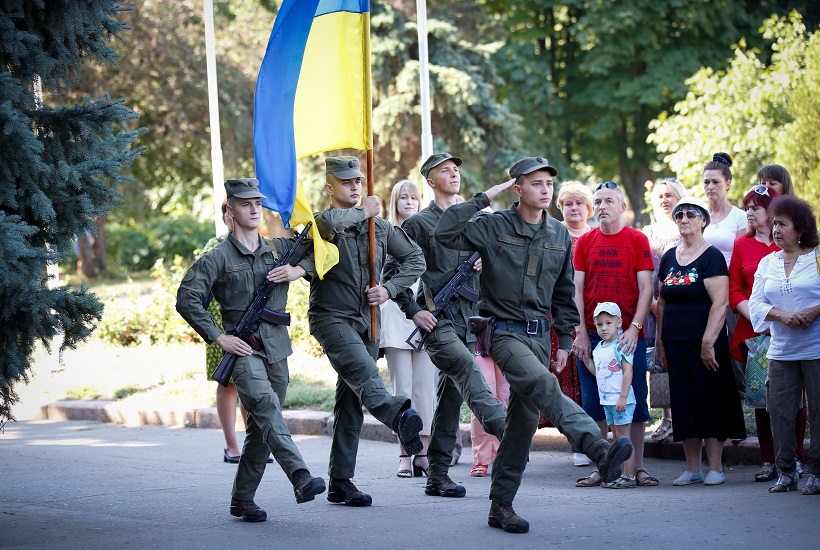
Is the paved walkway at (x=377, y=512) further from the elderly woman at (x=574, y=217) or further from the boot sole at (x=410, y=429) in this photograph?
the elderly woman at (x=574, y=217)

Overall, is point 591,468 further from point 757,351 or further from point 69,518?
point 69,518

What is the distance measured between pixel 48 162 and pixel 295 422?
5732 mm

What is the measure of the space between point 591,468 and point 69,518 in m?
4.17

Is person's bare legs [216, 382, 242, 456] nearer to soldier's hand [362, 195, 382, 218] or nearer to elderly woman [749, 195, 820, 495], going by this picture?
soldier's hand [362, 195, 382, 218]

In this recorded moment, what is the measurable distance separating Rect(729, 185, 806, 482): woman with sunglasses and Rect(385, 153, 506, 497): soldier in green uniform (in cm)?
196

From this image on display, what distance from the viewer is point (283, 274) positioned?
721 centimetres

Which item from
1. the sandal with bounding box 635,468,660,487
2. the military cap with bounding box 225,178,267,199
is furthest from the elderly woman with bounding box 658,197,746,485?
the military cap with bounding box 225,178,267,199

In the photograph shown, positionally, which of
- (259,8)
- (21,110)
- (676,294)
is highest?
(259,8)

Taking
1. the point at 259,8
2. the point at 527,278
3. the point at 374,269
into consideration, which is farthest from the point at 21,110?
the point at 259,8

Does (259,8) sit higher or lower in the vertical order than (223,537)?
higher

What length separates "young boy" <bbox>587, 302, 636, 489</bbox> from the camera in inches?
323

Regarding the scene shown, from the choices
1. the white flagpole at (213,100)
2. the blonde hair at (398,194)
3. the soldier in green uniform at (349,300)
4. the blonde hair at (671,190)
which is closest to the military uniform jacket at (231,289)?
the soldier in green uniform at (349,300)

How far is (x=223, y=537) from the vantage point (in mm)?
6578

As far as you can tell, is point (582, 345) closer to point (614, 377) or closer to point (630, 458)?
point (614, 377)
